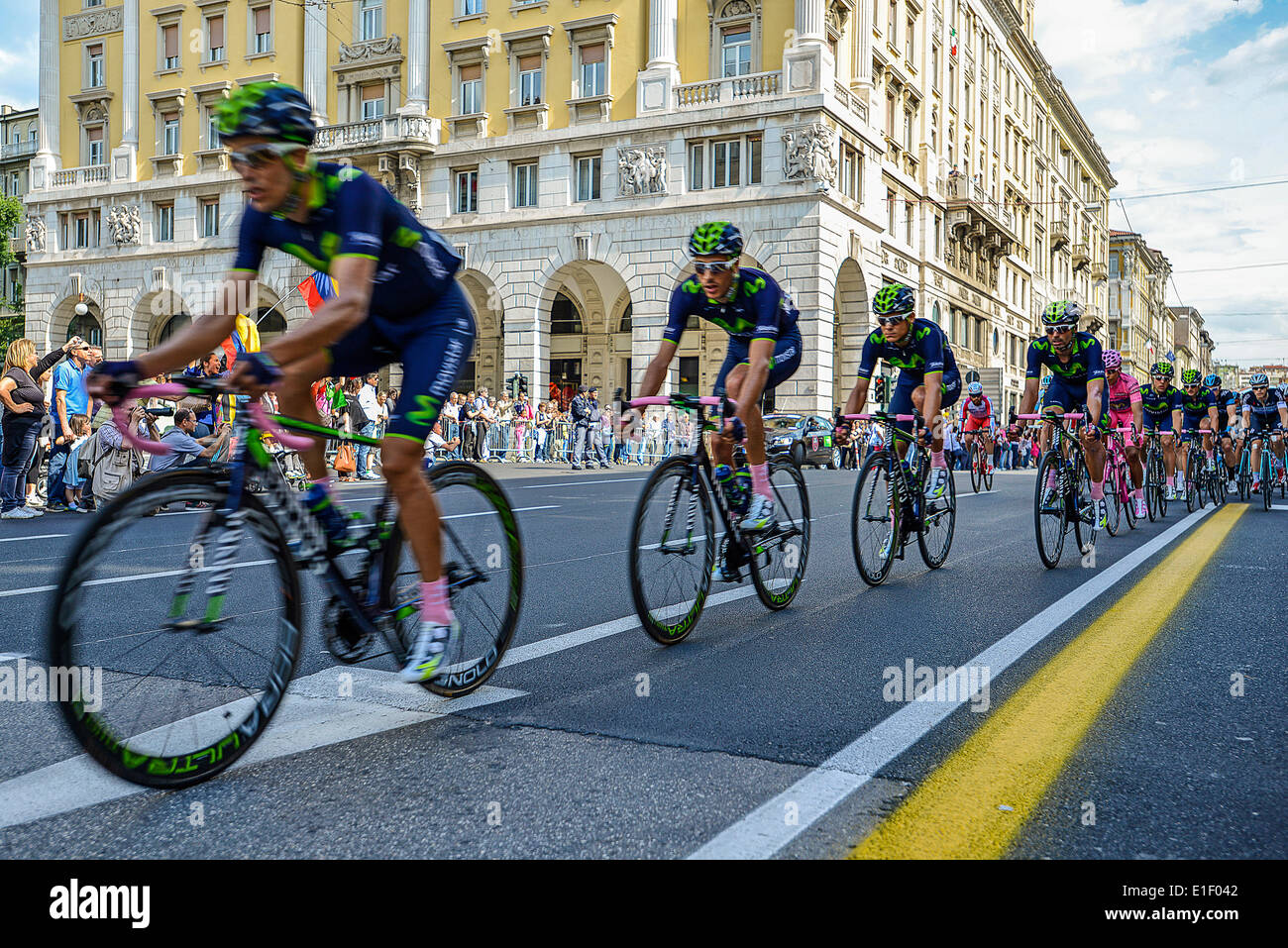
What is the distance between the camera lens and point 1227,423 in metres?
16.3

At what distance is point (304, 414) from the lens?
340 centimetres

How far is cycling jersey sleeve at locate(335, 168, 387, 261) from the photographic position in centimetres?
296

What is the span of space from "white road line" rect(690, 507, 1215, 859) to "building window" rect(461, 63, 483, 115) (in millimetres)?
34940

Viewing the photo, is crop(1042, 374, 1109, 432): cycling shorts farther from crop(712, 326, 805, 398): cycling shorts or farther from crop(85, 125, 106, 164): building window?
crop(85, 125, 106, 164): building window

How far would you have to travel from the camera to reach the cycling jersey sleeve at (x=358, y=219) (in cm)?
296

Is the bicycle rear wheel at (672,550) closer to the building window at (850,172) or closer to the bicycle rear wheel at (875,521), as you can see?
the bicycle rear wheel at (875,521)

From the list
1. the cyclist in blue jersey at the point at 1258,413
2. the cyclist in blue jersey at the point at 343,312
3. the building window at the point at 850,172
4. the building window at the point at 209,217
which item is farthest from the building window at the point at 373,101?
the cyclist in blue jersey at the point at 343,312

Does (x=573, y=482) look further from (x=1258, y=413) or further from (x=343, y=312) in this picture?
(x=343, y=312)

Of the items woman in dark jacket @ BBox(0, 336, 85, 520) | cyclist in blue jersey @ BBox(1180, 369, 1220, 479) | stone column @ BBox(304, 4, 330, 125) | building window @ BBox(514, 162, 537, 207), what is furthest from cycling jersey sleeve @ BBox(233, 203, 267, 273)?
stone column @ BBox(304, 4, 330, 125)

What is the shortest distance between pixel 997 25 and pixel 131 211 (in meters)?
41.4

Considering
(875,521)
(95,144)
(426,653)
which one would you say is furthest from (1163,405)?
(95,144)

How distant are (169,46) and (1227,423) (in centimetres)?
4152

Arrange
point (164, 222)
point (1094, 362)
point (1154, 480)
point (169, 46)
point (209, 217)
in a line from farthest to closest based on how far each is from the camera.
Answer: point (169, 46) → point (164, 222) → point (209, 217) → point (1154, 480) → point (1094, 362)
